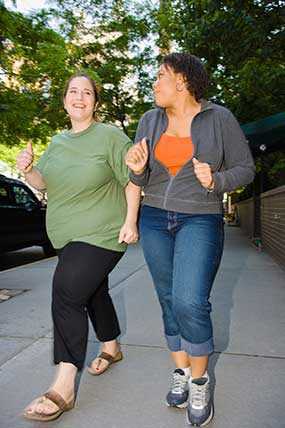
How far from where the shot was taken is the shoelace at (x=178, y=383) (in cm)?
261

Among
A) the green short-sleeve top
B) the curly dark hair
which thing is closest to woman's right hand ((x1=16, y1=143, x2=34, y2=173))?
the green short-sleeve top

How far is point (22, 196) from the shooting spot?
952 cm

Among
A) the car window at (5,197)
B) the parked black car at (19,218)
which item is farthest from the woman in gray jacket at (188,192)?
the car window at (5,197)

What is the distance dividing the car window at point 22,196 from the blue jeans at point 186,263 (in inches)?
284

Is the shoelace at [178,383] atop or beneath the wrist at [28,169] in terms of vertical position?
beneath

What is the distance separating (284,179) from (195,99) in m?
10.2

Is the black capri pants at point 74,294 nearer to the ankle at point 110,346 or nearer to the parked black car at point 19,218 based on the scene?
the ankle at point 110,346

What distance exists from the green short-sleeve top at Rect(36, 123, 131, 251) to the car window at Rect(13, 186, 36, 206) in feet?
22.5

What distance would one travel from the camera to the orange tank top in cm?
240

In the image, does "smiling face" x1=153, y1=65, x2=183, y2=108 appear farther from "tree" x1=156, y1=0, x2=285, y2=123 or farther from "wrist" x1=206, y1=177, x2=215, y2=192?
"tree" x1=156, y1=0, x2=285, y2=123

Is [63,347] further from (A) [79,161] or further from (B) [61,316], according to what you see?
(A) [79,161]

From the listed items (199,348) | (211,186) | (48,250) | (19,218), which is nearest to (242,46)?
(19,218)

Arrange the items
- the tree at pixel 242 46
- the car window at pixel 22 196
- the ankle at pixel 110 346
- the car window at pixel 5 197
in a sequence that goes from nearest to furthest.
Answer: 1. the ankle at pixel 110 346
2. the tree at pixel 242 46
3. the car window at pixel 5 197
4. the car window at pixel 22 196

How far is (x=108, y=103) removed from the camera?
17.9 meters
